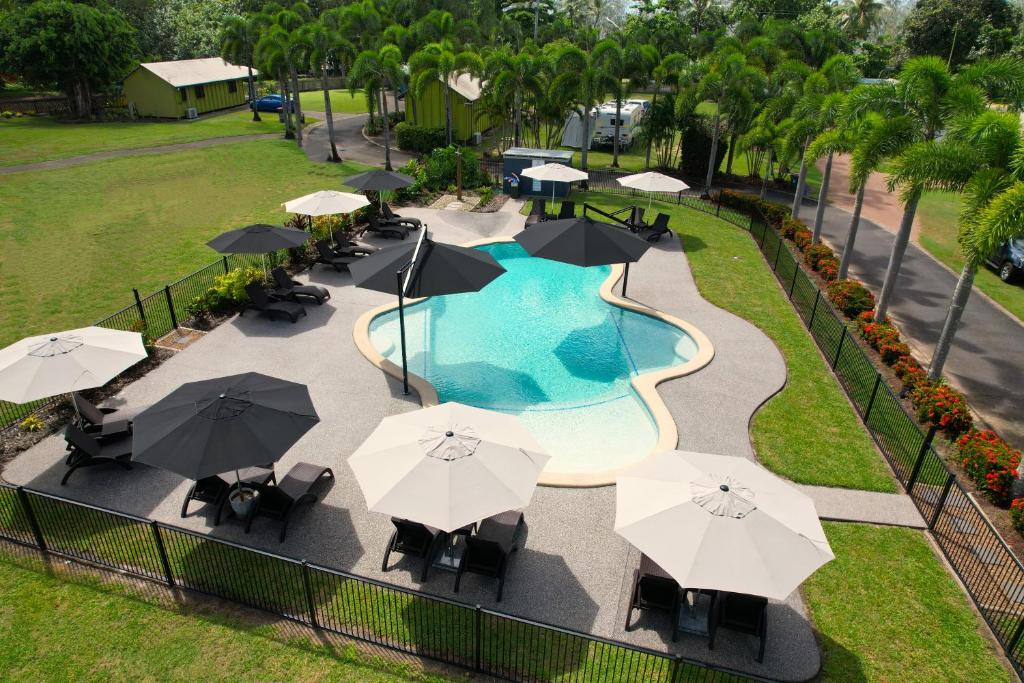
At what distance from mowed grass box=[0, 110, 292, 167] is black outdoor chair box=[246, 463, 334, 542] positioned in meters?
37.3

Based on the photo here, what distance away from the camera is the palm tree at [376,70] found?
34.2 meters

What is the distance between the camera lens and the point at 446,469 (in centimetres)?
866

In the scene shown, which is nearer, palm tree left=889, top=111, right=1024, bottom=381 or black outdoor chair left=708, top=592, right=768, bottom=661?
black outdoor chair left=708, top=592, right=768, bottom=661

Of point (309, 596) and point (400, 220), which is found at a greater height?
point (400, 220)

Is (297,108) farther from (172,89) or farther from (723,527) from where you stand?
(723,527)

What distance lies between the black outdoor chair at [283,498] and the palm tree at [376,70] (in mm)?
28411

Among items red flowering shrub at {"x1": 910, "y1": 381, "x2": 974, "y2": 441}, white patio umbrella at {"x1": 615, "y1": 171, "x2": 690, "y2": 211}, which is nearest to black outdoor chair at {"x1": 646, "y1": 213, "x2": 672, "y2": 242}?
white patio umbrella at {"x1": 615, "y1": 171, "x2": 690, "y2": 211}

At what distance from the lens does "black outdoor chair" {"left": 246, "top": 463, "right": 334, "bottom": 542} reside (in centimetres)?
1009

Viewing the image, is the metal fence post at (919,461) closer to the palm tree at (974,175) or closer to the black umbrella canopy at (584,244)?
the palm tree at (974,175)

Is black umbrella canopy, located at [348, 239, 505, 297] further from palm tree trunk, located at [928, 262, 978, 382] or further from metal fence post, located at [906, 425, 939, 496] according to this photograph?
palm tree trunk, located at [928, 262, 978, 382]

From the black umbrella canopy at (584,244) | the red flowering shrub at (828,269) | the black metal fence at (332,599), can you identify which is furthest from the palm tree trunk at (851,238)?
the black metal fence at (332,599)

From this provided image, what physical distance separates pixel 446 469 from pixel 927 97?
54.1 feet

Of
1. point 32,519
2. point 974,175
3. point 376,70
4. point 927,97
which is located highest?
point 376,70

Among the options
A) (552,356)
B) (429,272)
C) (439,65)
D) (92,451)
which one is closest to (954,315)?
(552,356)
